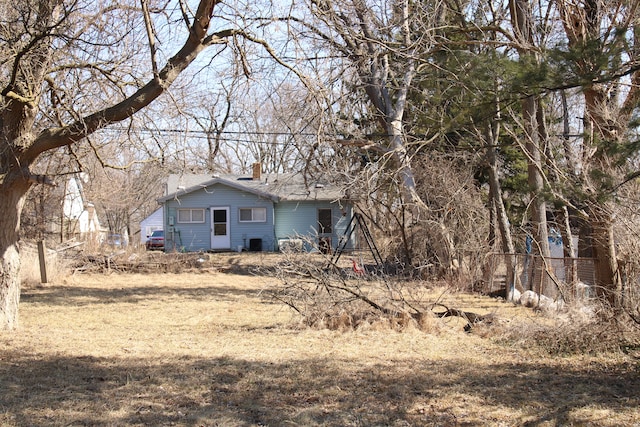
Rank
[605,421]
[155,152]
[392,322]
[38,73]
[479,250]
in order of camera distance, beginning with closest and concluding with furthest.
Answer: [605,421] → [38,73] → [392,322] → [155,152] → [479,250]

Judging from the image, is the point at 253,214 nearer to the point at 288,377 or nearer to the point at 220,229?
the point at 220,229

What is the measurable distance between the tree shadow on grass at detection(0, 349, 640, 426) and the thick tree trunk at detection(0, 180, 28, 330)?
5.79 ft

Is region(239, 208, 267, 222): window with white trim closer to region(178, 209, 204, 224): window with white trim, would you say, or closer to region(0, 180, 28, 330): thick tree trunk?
region(178, 209, 204, 224): window with white trim

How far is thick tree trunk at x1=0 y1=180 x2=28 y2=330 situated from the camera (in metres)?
9.46

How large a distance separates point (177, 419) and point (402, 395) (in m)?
2.28

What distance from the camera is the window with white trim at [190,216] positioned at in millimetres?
31828

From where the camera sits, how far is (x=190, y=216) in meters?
31.9

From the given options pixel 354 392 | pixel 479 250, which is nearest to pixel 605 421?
pixel 354 392

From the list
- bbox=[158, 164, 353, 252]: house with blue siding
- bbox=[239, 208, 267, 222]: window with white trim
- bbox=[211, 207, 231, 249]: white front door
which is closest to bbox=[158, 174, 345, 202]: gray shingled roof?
bbox=[158, 164, 353, 252]: house with blue siding

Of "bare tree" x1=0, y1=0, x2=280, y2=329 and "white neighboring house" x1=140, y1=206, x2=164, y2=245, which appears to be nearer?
"bare tree" x1=0, y1=0, x2=280, y2=329

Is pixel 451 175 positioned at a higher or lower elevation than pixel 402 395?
higher

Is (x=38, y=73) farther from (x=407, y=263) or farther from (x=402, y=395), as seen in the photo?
(x=407, y=263)

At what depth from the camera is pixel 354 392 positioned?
6.52 m

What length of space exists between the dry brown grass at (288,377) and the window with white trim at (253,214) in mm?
20170
